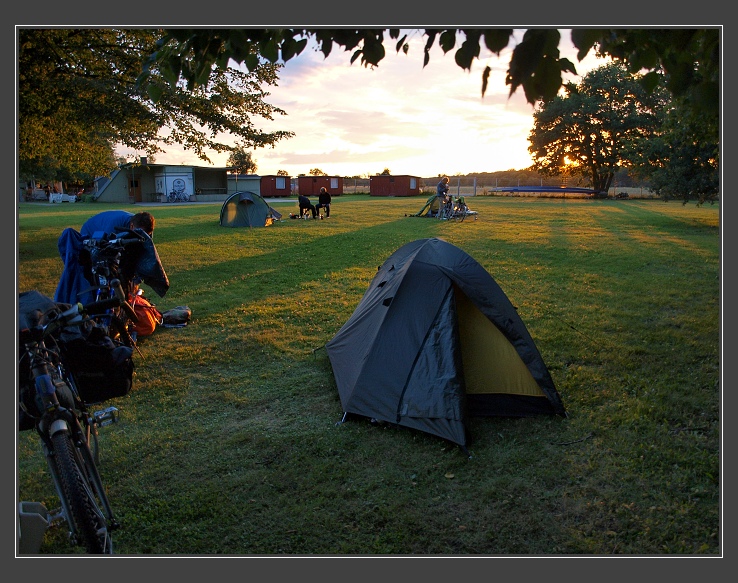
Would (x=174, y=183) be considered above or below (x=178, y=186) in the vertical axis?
above

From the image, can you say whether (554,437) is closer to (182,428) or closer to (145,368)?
(182,428)

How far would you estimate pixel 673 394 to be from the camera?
531 centimetres

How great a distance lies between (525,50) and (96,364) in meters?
3.01

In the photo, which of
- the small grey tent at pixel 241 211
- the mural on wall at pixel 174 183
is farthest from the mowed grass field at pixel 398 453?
the mural on wall at pixel 174 183

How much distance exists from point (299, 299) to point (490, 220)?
15.6 meters

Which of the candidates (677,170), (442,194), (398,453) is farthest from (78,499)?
(442,194)

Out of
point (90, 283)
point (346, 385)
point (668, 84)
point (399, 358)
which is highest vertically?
point (668, 84)

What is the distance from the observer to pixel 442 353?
4555 millimetres

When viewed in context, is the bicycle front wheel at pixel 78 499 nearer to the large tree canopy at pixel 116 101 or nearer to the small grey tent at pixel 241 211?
the large tree canopy at pixel 116 101

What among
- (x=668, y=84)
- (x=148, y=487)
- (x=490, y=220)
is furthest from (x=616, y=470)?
(x=490, y=220)

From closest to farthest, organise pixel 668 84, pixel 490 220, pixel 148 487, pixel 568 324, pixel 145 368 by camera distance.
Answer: pixel 668 84
pixel 148 487
pixel 145 368
pixel 568 324
pixel 490 220

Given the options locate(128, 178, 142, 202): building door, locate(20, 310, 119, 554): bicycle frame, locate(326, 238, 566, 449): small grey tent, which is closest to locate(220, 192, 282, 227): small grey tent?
locate(326, 238, 566, 449): small grey tent

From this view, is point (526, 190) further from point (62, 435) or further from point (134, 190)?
point (62, 435)

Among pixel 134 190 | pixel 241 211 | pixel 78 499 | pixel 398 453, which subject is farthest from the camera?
pixel 134 190
